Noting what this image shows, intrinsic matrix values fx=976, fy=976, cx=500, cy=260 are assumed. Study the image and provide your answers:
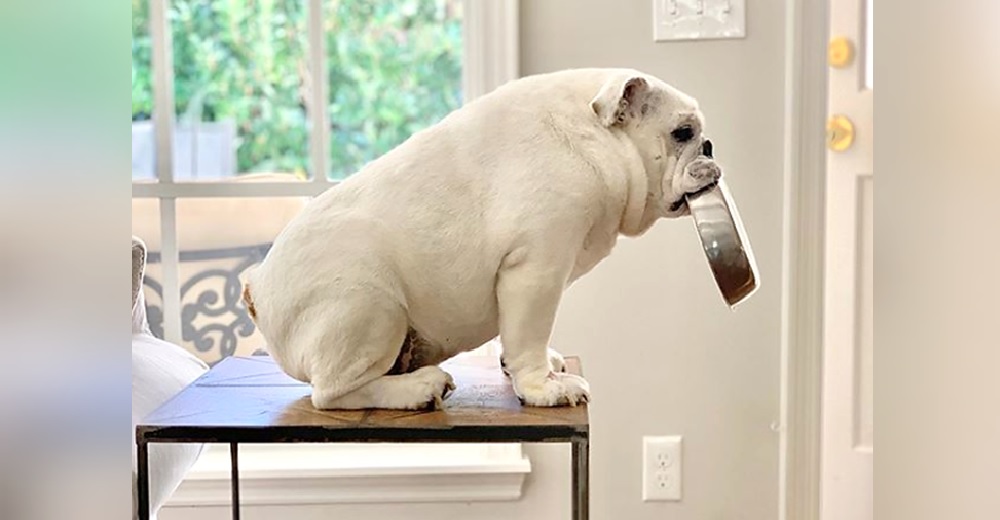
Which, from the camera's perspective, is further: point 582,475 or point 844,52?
point 844,52

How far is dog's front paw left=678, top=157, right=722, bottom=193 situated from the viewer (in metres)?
0.98

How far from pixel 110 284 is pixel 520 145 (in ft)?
2.60

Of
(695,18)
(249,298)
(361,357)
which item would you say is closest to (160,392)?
(249,298)

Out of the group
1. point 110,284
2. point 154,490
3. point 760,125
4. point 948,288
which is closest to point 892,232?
point 948,288

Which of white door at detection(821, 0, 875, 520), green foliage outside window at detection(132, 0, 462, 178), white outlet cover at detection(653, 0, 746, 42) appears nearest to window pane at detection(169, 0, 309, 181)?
green foliage outside window at detection(132, 0, 462, 178)

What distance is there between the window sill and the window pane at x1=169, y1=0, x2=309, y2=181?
0.51 m

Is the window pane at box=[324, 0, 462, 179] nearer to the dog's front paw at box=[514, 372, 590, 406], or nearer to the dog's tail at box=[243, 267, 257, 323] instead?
the dog's tail at box=[243, 267, 257, 323]

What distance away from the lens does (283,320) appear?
993 mm

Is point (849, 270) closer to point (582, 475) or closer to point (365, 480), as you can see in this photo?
point (365, 480)

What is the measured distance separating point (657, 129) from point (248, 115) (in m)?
0.97

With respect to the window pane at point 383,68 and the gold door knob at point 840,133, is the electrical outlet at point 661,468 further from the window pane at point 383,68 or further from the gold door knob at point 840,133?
the gold door knob at point 840,133

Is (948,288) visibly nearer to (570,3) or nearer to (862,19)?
(570,3)

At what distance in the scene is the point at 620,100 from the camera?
0.98 m

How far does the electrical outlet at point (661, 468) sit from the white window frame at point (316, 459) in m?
0.20
